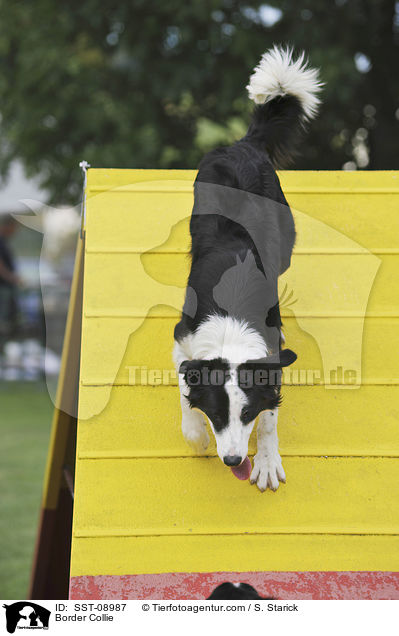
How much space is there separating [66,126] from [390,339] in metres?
6.60

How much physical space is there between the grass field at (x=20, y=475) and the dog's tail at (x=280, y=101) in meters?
3.13

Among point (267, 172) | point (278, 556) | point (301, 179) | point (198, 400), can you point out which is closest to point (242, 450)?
point (198, 400)

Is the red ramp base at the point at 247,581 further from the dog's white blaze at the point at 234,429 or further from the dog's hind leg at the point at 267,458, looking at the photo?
the dog's white blaze at the point at 234,429

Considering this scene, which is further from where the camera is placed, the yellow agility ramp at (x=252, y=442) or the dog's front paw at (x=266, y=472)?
the dog's front paw at (x=266, y=472)

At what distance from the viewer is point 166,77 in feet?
26.2

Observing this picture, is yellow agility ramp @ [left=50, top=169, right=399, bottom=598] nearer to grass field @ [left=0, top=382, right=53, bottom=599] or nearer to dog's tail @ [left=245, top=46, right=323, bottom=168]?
dog's tail @ [left=245, top=46, right=323, bottom=168]

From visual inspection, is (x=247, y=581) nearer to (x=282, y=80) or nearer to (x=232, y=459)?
(x=232, y=459)

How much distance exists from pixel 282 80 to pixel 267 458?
7.17 ft

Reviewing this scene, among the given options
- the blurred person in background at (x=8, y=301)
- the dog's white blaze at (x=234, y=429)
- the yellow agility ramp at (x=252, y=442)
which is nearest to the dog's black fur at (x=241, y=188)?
the yellow agility ramp at (x=252, y=442)

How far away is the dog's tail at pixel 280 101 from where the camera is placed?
355 centimetres

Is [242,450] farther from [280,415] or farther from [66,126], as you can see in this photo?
[66,126]
